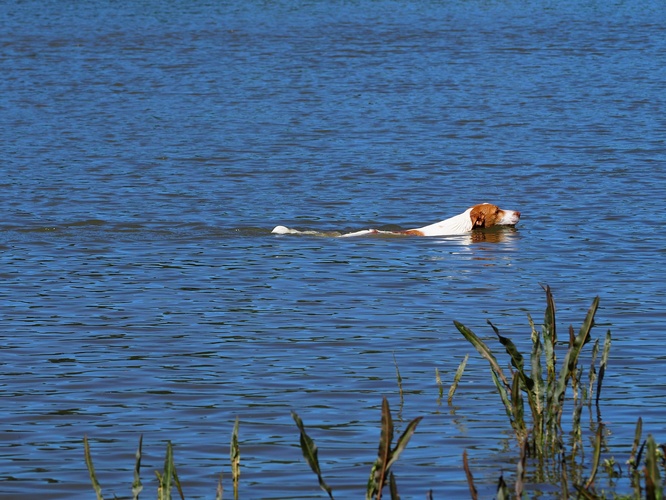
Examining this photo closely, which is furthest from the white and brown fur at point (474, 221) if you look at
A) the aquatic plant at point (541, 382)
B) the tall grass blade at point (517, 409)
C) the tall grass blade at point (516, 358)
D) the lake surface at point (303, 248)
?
the tall grass blade at point (517, 409)

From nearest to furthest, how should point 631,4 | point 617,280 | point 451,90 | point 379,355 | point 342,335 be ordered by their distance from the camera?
point 379,355 < point 342,335 < point 617,280 < point 451,90 < point 631,4

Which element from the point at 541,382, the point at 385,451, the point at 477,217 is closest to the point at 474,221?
the point at 477,217

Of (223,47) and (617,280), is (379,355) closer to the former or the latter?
(617,280)

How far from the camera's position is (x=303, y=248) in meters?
12.6

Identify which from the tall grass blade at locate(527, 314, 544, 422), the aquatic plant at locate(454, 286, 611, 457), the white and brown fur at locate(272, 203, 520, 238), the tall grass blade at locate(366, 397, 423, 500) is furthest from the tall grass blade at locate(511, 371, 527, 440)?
the white and brown fur at locate(272, 203, 520, 238)

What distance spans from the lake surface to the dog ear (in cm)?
13

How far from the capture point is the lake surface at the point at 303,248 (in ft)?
22.2

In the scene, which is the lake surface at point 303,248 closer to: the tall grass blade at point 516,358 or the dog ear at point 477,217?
the dog ear at point 477,217

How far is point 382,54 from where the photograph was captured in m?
30.1

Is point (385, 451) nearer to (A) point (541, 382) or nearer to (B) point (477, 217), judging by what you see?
(A) point (541, 382)

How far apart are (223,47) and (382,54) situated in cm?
429

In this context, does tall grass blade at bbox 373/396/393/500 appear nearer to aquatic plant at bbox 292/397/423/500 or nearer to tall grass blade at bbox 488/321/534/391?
aquatic plant at bbox 292/397/423/500

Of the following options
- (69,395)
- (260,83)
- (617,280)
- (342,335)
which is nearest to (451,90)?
(260,83)

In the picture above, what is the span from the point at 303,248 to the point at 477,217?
7.55ft
